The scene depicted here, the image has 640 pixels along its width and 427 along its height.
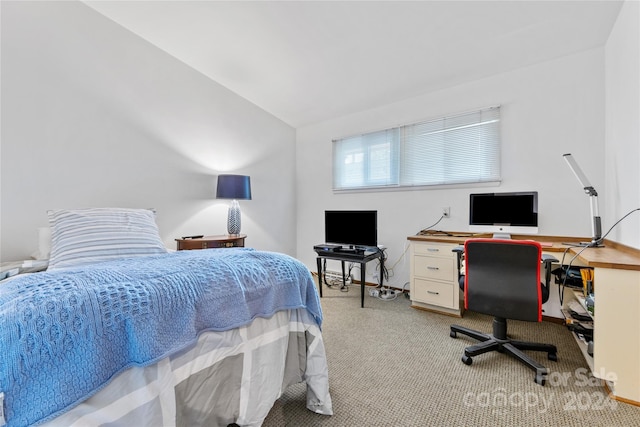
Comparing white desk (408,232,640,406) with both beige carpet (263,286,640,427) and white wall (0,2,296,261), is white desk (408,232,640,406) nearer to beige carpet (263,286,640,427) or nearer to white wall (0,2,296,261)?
beige carpet (263,286,640,427)

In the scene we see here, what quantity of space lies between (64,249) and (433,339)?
8.85 ft

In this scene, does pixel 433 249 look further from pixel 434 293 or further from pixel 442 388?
pixel 442 388

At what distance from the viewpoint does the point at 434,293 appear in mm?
2738

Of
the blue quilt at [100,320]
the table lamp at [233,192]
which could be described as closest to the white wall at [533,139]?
the table lamp at [233,192]

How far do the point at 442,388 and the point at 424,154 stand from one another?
8.25 ft

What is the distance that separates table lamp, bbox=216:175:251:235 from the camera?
3.13m

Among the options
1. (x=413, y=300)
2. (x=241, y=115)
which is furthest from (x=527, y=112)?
(x=241, y=115)

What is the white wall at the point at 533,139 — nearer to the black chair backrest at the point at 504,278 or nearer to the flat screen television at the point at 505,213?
the flat screen television at the point at 505,213

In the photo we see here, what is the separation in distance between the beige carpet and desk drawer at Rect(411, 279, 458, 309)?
1.13 feet

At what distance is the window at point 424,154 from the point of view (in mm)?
2863

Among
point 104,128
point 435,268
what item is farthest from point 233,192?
point 435,268

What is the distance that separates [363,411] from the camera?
139 cm

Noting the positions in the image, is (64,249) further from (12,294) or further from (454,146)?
(454,146)

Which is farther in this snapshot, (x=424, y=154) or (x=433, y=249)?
(x=424, y=154)
